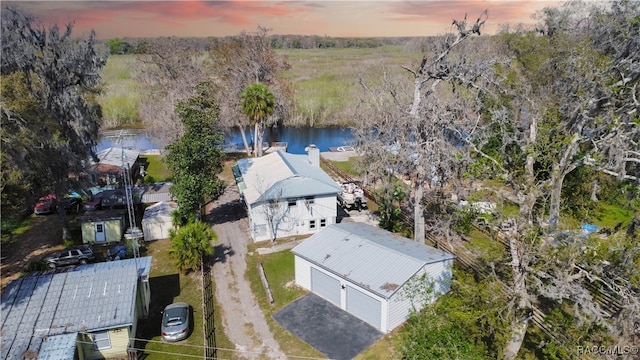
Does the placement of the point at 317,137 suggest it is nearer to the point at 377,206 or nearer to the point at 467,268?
the point at 377,206

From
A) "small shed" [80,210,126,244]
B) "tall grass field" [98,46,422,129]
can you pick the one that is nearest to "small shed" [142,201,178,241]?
"small shed" [80,210,126,244]

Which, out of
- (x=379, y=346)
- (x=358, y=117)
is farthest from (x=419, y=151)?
(x=358, y=117)

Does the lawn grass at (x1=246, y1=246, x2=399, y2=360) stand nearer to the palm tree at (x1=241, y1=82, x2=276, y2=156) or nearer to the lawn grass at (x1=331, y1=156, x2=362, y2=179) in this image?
the lawn grass at (x1=331, y1=156, x2=362, y2=179)

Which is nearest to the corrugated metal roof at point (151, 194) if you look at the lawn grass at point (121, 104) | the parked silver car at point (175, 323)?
the parked silver car at point (175, 323)

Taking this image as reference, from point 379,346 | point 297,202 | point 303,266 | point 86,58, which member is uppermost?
point 86,58

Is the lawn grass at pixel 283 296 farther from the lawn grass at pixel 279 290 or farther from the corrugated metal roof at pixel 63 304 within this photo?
the corrugated metal roof at pixel 63 304

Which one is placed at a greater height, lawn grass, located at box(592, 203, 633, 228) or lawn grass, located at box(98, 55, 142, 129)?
lawn grass, located at box(98, 55, 142, 129)

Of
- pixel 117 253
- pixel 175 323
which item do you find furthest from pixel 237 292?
pixel 117 253

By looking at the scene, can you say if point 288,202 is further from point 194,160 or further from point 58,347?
point 58,347
